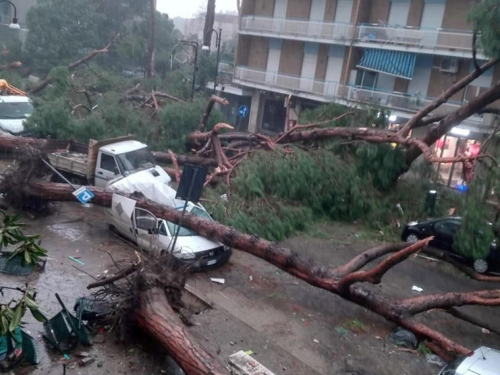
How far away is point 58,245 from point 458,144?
17.8 metres

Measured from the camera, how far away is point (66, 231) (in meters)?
13.4

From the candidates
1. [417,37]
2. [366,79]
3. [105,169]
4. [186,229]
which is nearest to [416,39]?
[417,37]

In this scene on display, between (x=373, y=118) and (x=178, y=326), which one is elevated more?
(x=373, y=118)

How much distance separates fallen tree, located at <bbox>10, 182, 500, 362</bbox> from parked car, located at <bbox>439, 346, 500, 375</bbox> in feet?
3.37

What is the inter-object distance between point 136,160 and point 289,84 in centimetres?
1577

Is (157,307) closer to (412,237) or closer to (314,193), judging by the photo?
(314,193)

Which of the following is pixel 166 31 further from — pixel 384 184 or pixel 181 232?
pixel 181 232

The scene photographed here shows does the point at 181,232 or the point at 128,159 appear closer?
the point at 181,232

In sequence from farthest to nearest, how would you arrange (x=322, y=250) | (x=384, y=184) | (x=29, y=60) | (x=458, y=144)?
(x=29, y=60) < (x=458, y=144) < (x=384, y=184) < (x=322, y=250)

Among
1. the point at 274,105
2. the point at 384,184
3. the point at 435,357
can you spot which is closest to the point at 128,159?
the point at 384,184

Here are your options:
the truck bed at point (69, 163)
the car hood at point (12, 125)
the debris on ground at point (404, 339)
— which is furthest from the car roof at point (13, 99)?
the debris on ground at point (404, 339)

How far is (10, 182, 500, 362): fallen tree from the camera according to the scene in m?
9.02

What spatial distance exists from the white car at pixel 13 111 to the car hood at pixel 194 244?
11.4m

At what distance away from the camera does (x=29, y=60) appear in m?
36.1
